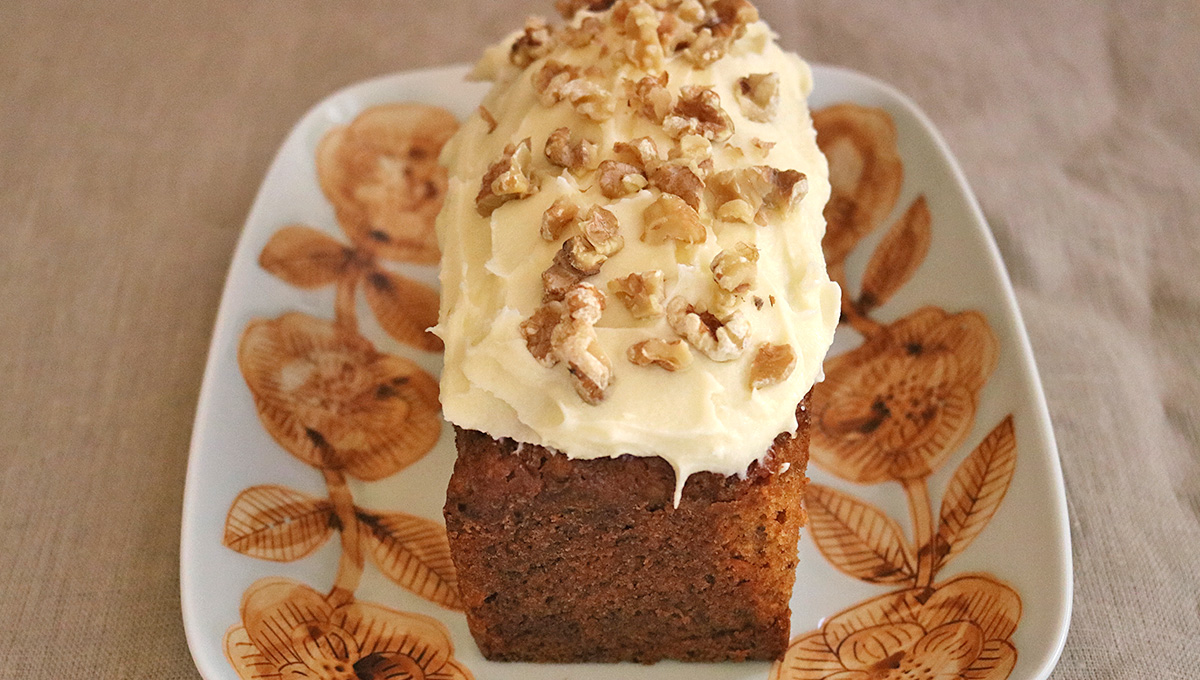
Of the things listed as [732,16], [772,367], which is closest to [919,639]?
[772,367]

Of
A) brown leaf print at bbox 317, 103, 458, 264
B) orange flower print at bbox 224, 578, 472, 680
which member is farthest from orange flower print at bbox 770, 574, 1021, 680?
brown leaf print at bbox 317, 103, 458, 264

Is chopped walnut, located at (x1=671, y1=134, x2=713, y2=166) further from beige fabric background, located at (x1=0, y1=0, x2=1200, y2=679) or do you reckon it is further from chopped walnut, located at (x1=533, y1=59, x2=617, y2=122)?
beige fabric background, located at (x1=0, y1=0, x2=1200, y2=679)

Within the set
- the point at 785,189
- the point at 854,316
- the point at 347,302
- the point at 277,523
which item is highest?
the point at 785,189

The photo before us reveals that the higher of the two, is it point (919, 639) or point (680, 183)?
point (680, 183)

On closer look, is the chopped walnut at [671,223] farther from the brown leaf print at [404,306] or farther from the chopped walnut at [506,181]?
the brown leaf print at [404,306]

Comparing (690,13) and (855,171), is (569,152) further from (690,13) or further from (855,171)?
(855,171)

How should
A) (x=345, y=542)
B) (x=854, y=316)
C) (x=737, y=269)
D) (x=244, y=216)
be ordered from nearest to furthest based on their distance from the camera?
(x=737, y=269) → (x=345, y=542) → (x=854, y=316) → (x=244, y=216)

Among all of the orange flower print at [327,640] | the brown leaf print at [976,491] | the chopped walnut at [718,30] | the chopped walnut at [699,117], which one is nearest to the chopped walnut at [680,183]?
the chopped walnut at [699,117]
